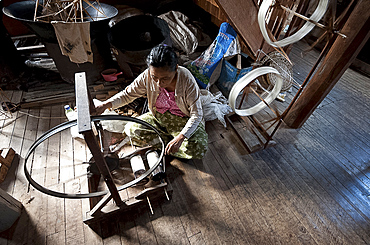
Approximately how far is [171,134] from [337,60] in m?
1.81

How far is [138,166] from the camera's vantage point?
5.96ft

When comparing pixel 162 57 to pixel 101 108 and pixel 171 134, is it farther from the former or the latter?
pixel 171 134

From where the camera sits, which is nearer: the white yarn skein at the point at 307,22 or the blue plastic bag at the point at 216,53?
the white yarn skein at the point at 307,22

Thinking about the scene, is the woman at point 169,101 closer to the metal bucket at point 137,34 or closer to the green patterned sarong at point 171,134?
the green patterned sarong at point 171,134

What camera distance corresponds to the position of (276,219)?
69.1 inches

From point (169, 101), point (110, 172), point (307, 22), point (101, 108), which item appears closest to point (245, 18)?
point (307, 22)

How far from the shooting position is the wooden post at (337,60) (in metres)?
1.68

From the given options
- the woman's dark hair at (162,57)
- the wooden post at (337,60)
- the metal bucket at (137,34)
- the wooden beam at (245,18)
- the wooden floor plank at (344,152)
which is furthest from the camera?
the metal bucket at (137,34)

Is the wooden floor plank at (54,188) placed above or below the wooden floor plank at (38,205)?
above

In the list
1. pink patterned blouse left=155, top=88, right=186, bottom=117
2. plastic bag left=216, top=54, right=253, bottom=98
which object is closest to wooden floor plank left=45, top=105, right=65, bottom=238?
pink patterned blouse left=155, top=88, right=186, bottom=117

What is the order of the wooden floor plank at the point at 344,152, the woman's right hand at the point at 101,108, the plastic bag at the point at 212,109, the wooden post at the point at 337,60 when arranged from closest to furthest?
1. the woman's right hand at the point at 101,108
2. the wooden post at the point at 337,60
3. the wooden floor plank at the point at 344,152
4. the plastic bag at the point at 212,109

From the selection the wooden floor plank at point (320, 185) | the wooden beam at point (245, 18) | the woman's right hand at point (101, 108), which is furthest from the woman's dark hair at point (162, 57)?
the wooden floor plank at point (320, 185)

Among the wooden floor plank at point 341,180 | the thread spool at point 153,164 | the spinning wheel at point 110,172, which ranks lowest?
the spinning wheel at point 110,172

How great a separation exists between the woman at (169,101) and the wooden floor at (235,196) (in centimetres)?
37
